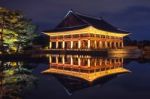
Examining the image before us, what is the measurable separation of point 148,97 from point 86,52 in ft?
111

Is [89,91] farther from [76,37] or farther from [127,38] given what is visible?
[127,38]

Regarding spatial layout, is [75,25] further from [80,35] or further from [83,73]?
[83,73]

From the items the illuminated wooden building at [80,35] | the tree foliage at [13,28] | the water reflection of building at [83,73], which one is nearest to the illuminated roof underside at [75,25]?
the illuminated wooden building at [80,35]

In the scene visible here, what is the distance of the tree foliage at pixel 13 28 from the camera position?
30750 mm

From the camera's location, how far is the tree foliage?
30750 millimetres

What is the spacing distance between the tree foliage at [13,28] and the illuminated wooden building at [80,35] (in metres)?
14.8

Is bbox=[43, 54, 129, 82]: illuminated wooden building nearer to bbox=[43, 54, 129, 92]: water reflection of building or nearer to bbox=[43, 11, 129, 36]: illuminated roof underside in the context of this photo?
bbox=[43, 54, 129, 92]: water reflection of building

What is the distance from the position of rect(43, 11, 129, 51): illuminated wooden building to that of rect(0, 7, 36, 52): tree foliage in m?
14.8

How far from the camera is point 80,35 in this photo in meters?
49.4

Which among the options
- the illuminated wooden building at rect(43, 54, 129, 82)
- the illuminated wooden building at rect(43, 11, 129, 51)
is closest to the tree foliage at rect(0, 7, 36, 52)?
the illuminated wooden building at rect(43, 54, 129, 82)

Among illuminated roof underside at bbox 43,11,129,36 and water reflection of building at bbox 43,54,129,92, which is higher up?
illuminated roof underside at bbox 43,11,129,36

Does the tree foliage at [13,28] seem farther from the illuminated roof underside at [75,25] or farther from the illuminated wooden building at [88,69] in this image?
the illuminated roof underside at [75,25]

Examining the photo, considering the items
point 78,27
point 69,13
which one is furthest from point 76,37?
point 69,13

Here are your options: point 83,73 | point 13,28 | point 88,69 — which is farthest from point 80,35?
point 83,73
